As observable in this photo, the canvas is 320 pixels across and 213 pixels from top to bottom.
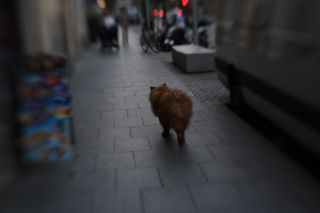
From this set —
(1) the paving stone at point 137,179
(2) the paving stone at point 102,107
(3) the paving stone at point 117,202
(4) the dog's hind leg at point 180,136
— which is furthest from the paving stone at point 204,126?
(3) the paving stone at point 117,202

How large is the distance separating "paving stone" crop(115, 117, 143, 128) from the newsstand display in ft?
7.12

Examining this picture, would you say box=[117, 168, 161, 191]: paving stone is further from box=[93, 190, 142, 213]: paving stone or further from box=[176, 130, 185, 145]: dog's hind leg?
box=[176, 130, 185, 145]: dog's hind leg

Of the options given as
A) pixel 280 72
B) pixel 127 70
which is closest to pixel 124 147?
pixel 280 72

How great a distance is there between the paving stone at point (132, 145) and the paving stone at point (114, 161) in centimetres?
21

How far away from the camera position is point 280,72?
486cm

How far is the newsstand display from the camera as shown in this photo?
4043 mm

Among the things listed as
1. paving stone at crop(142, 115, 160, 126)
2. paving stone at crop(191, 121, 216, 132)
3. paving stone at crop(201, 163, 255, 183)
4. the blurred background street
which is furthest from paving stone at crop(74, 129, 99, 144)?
paving stone at crop(201, 163, 255, 183)

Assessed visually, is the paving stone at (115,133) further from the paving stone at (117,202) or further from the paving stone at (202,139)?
the paving stone at (117,202)

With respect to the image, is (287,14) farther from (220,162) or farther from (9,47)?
(9,47)

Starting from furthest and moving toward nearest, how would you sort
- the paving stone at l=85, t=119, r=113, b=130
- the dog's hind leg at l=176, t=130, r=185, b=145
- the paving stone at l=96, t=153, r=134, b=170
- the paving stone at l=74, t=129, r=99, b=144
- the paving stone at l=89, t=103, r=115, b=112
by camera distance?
the paving stone at l=89, t=103, r=115, b=112, the paving stone at l=85, t=119, r=113, b=130, the paving stone at l=74, t=129, r=99, b=144, the dog's hind leg at l=176, t=130, r=185, b=145, the paving stone at l=96, t=153, r=134, b=170

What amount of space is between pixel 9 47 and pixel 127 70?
828 centimetres

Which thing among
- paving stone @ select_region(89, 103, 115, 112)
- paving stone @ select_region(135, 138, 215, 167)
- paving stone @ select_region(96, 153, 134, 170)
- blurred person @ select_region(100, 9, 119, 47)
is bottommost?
paving stone @ select_region(135, 138, 215, 167)

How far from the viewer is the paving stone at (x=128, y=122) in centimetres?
659

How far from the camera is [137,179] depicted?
4453mm
